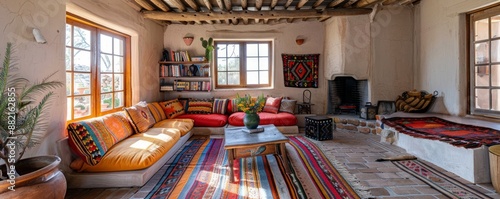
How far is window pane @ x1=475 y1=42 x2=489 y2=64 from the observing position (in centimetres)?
352

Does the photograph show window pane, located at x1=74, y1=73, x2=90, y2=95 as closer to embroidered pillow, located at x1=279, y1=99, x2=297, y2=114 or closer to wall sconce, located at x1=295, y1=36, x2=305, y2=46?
embroidered pillow, located at x1=279, y1=99, x2=297, y2=114

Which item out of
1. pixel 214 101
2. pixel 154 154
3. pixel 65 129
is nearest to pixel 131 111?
pixel 65 129

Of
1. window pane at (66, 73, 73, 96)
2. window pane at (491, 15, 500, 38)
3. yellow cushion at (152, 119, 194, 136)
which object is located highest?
window pane at (491, 15, 500, 38)

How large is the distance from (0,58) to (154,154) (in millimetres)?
1578

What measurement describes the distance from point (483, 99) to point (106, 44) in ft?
19.2

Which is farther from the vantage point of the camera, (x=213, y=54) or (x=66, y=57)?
(x=213, y=54)

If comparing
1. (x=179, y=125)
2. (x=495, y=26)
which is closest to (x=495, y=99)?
(x=495, y=26)

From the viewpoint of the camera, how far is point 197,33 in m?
5.61

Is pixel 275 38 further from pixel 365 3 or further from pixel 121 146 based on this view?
pixel 121 146

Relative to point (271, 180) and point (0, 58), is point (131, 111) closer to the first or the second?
point (0, 58)

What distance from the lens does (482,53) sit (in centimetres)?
359

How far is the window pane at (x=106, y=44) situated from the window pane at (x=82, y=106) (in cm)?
83

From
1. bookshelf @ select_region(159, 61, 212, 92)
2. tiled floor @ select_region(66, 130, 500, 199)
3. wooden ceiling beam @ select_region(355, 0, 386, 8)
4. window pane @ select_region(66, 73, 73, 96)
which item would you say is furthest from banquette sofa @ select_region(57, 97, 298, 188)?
wooden ceiling beam @ select_region(355, 0, 386, 8)

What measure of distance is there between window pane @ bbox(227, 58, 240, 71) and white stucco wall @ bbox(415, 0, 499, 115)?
3.76 m
